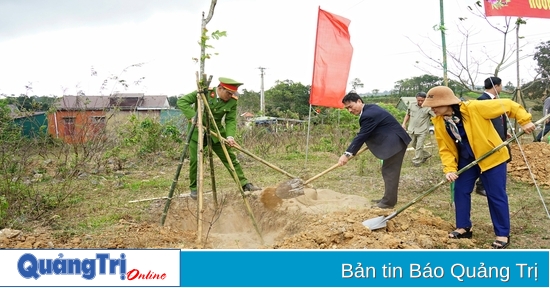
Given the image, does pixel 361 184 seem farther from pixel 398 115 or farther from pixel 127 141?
pixel 398 115

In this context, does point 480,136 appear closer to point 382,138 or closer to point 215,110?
point 382,138

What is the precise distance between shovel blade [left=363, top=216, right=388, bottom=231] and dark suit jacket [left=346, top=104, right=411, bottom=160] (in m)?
1.02

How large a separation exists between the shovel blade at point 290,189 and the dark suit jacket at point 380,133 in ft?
2.77

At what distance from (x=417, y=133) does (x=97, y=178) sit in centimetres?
585

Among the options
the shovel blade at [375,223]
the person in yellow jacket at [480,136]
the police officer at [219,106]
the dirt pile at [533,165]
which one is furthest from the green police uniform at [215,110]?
the dirt pile at [533,165]

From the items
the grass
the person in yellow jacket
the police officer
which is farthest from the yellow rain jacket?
the police officer

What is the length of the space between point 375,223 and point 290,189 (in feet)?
4.88

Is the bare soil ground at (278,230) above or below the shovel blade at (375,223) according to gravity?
below

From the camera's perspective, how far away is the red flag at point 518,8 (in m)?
5.58

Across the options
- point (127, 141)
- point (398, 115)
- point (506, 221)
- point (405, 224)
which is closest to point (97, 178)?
point (127, 141)

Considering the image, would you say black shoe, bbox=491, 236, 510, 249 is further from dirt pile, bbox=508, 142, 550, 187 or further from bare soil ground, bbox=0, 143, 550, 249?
dirt pile, bbox=508, 142, 550, 187

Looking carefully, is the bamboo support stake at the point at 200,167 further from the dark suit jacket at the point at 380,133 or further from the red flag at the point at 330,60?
the red flag at the point at 330,60

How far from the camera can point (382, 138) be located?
5277mm

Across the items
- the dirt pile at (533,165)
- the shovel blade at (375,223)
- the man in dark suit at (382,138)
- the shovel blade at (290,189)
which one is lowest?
the shovel blade at (375,223)
